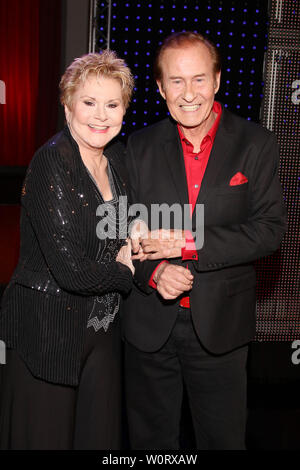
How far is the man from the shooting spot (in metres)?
2.17

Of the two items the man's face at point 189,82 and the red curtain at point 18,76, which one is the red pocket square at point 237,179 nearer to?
the man's face at point 189,82

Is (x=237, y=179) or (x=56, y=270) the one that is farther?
(x=237, y=179)

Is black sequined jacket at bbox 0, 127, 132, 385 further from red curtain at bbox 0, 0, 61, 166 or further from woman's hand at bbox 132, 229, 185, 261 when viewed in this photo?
red curtain at bbox 0, 0, 61, 166

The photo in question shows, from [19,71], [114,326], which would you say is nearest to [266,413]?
[114,326]

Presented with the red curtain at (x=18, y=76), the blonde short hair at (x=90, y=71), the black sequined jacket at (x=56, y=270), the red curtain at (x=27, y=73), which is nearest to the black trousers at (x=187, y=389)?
the black sequined jacket at (x=56, y=270)

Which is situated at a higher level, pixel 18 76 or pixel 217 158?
pixel 18 76

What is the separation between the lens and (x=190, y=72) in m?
2.14

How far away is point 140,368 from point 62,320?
0.59 m

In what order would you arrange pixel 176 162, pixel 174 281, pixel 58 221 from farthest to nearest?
pixel 176 162 < pixel 174 281 < pixel 58 221

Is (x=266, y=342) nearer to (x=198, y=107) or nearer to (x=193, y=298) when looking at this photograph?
(x=193, y=298)

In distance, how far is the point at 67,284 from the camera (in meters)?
1.91

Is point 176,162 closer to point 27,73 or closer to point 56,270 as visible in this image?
point 56,270

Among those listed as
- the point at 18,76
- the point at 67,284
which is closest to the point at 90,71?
the point at 67,284

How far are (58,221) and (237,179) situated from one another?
0.76 metres
